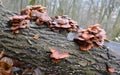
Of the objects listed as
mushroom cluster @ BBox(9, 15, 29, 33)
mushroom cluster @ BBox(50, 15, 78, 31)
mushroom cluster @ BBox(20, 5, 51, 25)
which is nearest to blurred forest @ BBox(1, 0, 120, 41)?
mushroom cluster @ BBox(20, 5, 51, 25)

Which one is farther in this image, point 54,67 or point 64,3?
point 64,3

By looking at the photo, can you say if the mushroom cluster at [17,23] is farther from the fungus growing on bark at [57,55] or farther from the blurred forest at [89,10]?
the blurred forest at [89,10]

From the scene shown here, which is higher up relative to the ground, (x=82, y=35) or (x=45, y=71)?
(x=82, y=35)

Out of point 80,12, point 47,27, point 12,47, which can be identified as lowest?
point 80,12

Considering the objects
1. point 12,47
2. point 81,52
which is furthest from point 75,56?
point 12,47

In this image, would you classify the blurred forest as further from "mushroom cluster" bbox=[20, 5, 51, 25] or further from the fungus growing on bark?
the fungus growing on bark

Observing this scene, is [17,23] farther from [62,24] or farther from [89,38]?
[89,38]

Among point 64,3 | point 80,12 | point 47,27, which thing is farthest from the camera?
point 80,12

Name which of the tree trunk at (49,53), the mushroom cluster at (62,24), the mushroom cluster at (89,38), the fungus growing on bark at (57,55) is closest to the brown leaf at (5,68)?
the tree trunk at (49,53)

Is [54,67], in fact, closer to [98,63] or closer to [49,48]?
[49,48]
